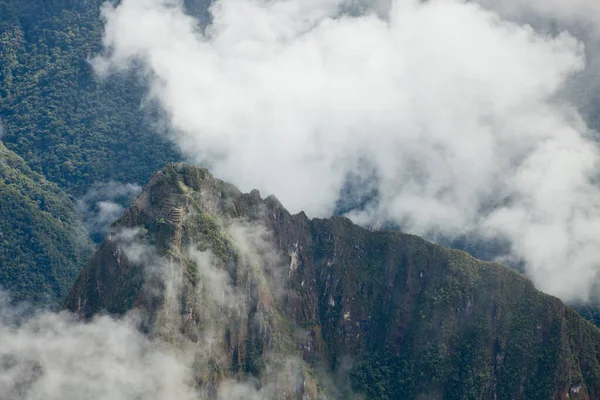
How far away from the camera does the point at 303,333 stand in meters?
176

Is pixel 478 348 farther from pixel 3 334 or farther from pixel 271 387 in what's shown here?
pixel 3 334

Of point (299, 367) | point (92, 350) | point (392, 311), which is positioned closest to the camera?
point (92, 350)

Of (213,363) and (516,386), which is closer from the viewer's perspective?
(213,363)

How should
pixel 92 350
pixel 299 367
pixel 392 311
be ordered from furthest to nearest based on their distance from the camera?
pixel 392 311
pixel 299 367
pixel 92 350

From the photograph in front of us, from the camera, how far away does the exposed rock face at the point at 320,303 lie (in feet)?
527

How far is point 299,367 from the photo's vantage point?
169250mm

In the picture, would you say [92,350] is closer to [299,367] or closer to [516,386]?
[299,367]

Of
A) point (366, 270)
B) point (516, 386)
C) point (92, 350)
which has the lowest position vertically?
point (92, 350)

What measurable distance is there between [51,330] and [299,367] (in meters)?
38.8

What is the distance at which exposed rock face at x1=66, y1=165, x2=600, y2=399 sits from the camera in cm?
16075

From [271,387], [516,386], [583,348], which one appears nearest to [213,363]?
[271,387]

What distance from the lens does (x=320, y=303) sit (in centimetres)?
18350

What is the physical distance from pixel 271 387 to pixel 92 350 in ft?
91.4

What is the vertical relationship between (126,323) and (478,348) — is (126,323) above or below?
below
